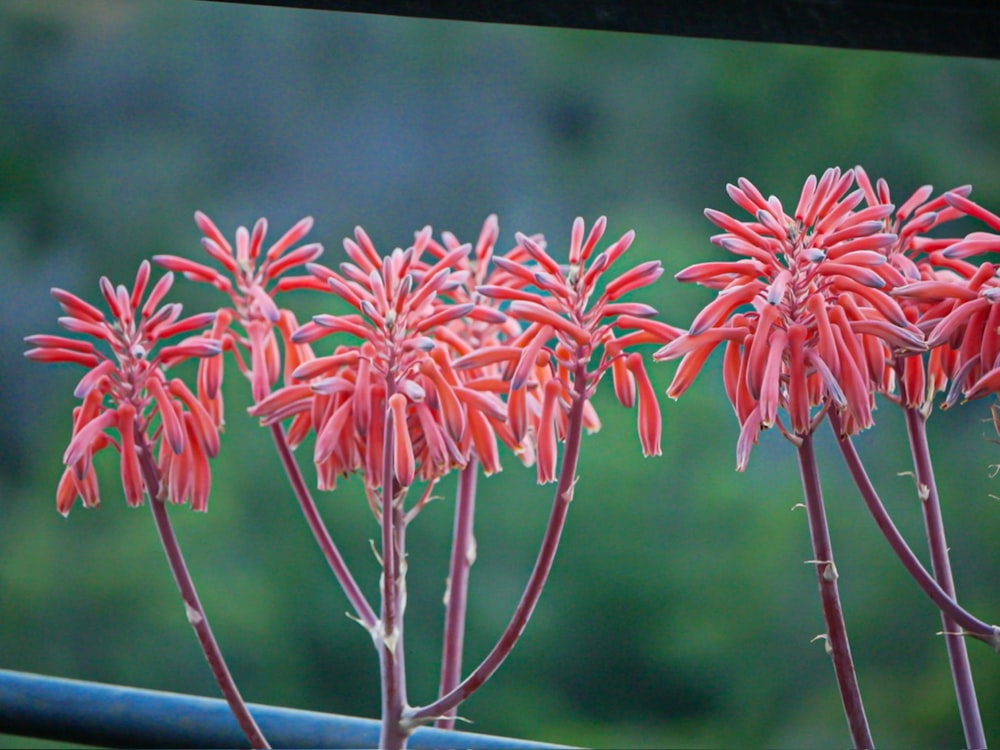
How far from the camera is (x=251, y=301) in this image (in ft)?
1.86

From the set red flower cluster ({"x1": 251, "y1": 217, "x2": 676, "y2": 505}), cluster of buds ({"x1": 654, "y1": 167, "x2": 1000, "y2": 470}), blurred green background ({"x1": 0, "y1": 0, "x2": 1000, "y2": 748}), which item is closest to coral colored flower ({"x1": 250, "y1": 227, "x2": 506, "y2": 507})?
red flower cluster ({"x1": 251, "y1": 217, "x2": 676, "y2": 505})

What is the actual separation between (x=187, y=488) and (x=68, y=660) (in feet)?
6.71

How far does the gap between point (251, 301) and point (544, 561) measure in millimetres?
225

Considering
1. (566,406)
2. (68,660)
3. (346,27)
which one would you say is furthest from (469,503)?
(346,27)

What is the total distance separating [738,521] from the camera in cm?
228

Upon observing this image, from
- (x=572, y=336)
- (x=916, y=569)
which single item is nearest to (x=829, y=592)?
(x=916, y=569)

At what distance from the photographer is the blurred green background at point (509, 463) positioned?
2256 millimetres

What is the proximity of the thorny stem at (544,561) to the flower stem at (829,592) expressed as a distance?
4.0 inches

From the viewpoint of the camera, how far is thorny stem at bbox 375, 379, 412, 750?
471mm

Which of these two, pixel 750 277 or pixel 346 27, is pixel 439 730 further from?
pixel 346 27

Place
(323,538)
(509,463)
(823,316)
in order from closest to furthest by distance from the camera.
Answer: (823,316) < (323,538) < (509,463)

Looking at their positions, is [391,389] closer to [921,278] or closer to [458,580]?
[458,580]

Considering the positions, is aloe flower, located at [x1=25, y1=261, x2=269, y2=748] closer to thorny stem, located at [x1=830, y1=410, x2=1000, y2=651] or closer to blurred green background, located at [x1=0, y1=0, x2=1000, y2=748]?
thorny stem, located at [x1=830, y1=410, x2=1000, y2=651]

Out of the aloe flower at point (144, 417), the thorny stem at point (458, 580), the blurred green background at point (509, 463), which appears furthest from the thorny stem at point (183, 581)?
the blurred green background at point (509, 463)
